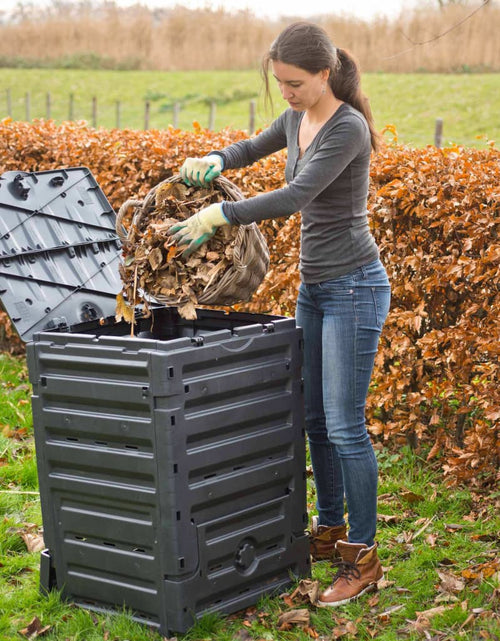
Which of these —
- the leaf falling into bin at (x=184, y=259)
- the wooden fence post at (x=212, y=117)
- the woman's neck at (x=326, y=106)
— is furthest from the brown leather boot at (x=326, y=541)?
the wooden fence post at (x=212, y=117)

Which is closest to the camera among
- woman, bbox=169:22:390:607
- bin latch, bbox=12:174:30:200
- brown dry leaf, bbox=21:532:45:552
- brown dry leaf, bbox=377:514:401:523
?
woman, bbox=169:22:390:607

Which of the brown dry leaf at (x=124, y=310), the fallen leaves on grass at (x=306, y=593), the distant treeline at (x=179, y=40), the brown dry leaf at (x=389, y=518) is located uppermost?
the distant treeline at (x=179, y=40)

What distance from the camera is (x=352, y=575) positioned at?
3.20m

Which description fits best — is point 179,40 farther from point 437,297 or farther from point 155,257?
point 155,257

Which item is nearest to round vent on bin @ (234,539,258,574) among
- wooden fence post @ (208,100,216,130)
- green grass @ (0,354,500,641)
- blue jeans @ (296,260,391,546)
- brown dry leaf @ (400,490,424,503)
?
green grass @ (0,354,500,641)

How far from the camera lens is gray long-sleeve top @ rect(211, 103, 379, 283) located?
283 cm

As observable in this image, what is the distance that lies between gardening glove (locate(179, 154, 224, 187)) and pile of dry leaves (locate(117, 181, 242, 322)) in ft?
0.19

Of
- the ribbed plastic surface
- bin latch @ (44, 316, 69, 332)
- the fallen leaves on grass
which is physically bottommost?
the fallen leaves on grass

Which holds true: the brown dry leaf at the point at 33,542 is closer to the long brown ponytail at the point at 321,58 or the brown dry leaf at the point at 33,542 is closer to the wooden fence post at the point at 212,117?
the long brown ponytail at the point at 321,58

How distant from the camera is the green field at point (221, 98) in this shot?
2047 centimetres

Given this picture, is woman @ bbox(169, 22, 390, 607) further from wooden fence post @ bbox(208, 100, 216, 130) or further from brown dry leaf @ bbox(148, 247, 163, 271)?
wooden fence post @ bbox(208, 100, 216, 130)

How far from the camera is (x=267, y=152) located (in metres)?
3.51

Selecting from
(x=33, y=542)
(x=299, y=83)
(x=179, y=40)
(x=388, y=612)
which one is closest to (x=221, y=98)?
(x=179, y=40)

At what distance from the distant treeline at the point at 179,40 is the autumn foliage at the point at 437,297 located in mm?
16179
